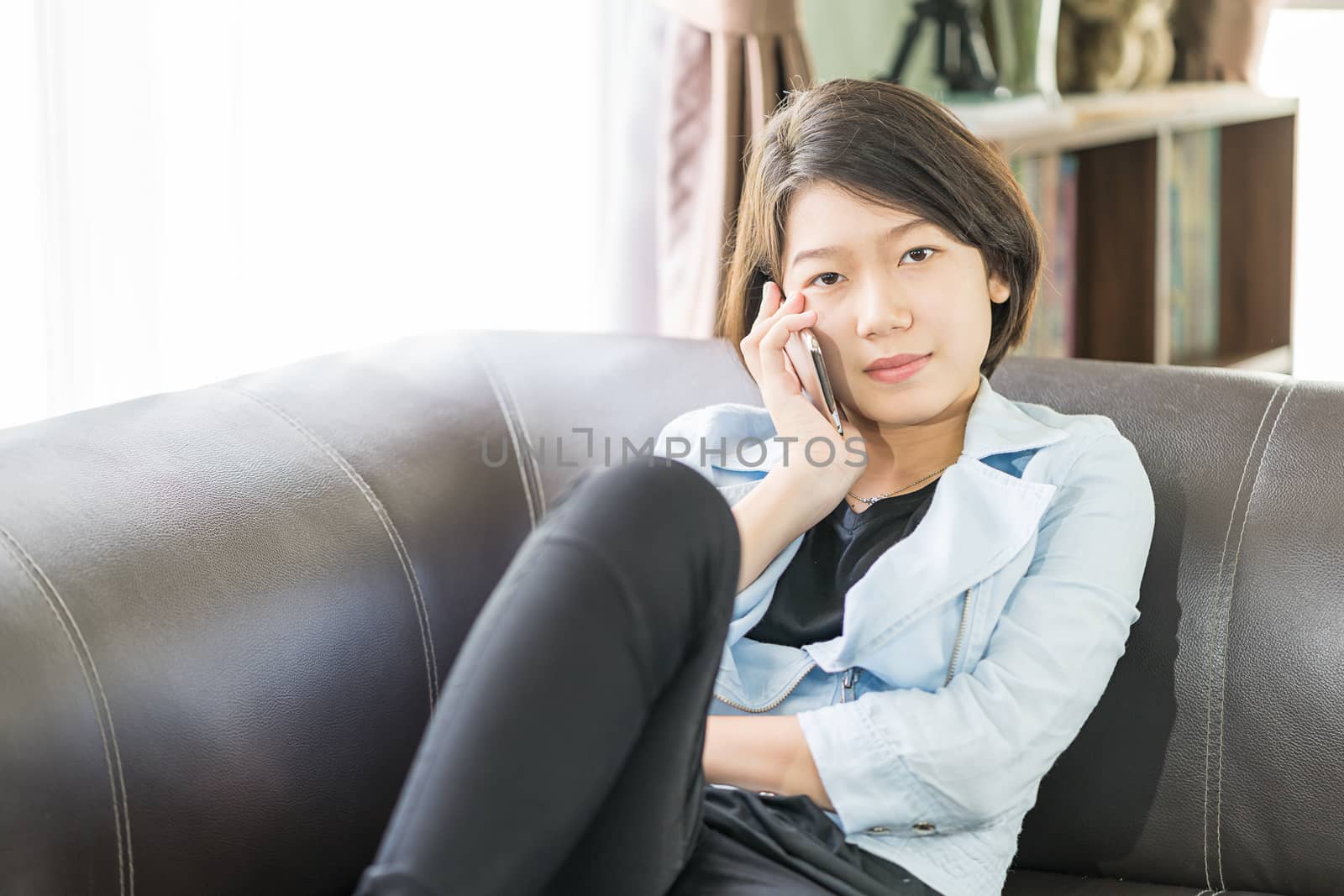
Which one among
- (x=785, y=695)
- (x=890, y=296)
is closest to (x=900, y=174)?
(x=890, y=296)

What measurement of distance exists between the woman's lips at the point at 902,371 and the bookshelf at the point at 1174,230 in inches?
64.2

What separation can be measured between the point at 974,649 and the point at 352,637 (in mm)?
574

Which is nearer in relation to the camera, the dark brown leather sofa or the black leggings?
the black leggings

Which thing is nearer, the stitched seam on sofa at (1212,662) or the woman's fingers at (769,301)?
the stitched seam on sofa at (1212,662)

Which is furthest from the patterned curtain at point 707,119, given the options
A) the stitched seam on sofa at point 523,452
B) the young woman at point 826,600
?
the young woman at point 826,600

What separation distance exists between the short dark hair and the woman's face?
0.06 feet

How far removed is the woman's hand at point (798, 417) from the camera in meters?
1.30

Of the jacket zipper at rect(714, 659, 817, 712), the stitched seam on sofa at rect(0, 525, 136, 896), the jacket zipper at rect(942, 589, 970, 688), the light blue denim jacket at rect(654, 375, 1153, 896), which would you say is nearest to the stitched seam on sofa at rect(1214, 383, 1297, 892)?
the light blue denim jacket at rect(654, 375, 1153, 896)

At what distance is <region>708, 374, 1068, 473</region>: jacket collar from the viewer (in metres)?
1.27

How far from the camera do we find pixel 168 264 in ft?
5.19

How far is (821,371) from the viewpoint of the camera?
4.32ft

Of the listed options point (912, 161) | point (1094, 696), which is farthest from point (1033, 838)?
point (912, 161)

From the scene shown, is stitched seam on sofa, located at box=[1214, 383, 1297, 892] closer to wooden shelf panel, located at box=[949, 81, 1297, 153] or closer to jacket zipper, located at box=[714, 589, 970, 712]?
jacket zipper, located at box=[714, 589, 970, 712]

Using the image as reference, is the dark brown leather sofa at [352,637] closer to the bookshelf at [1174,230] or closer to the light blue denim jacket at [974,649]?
the light blue denim jacket at [974,649]
